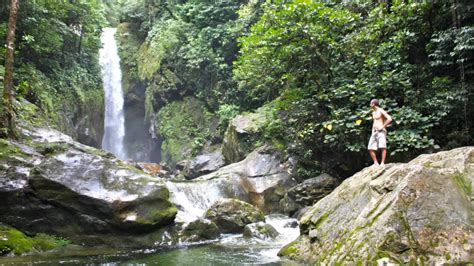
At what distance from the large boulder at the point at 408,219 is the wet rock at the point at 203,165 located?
12593mm

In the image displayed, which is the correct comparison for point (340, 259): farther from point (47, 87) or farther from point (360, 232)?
point (47, 87)

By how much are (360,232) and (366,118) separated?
5495mm

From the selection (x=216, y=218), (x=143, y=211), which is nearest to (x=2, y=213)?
(x=143, y=211)

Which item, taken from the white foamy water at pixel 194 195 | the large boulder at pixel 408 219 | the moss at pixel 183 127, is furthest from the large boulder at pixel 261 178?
the moss at pixel 183 127

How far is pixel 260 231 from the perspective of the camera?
1064 centimetres

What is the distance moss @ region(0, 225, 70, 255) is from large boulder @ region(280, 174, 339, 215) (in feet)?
24.5

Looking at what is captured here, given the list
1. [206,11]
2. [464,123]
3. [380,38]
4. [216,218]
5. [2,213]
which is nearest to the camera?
[2,213]

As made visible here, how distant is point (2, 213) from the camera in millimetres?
9055

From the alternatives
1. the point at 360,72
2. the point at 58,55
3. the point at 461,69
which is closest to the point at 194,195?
the point at 360,72

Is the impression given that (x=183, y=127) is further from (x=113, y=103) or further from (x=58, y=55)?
(x=58, y=55)

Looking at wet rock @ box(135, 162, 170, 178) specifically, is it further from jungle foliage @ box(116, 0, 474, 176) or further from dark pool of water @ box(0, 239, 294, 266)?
dark pool of water @ box(0, 239, 294, 266)

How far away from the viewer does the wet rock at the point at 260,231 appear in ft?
34.7

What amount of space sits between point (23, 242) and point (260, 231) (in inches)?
231

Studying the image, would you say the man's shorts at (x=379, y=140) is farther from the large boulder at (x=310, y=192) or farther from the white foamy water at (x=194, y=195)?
the white foamy water at (x=194, y=195)
